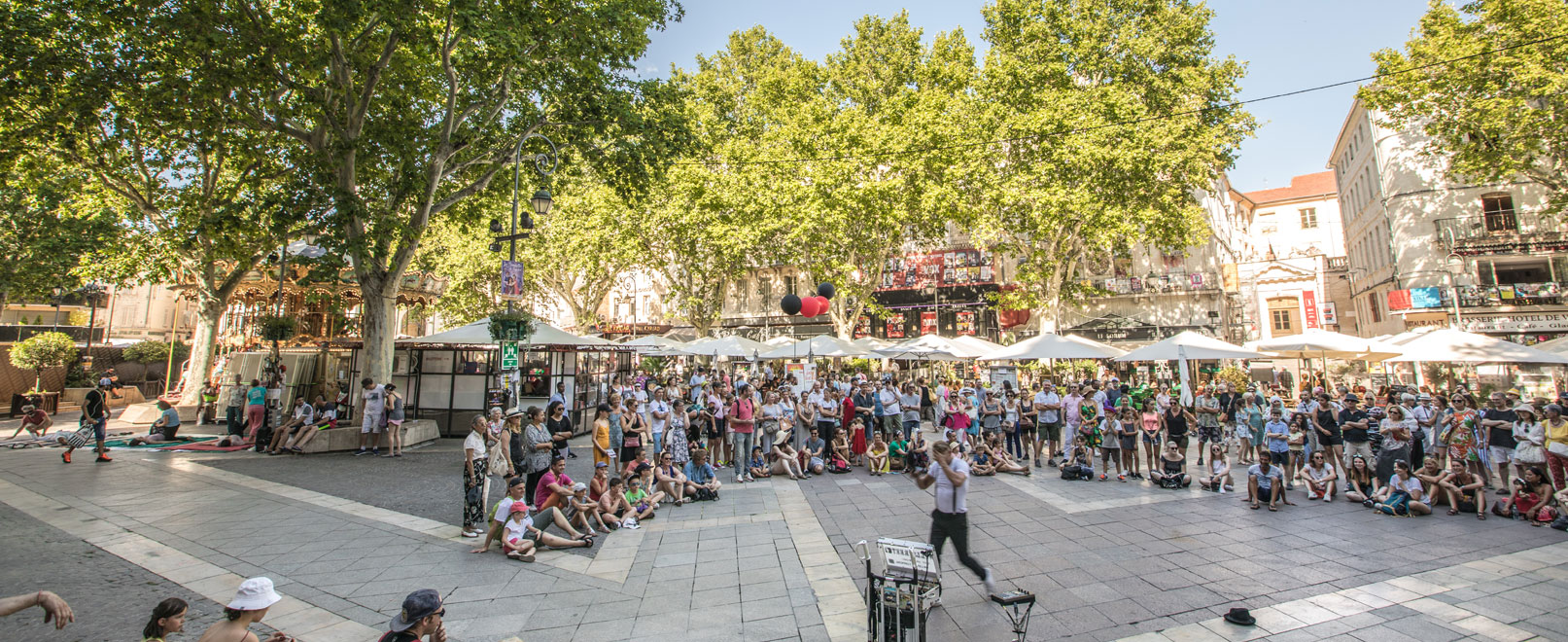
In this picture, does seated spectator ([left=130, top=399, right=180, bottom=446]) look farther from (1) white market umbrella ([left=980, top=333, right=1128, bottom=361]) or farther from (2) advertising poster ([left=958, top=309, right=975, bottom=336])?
(2) advertising poster ([left=958, top=309, right=975, bottom=336])

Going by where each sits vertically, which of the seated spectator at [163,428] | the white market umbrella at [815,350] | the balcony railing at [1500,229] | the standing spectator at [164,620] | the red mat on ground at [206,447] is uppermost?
the balcony railing at [1500,229]

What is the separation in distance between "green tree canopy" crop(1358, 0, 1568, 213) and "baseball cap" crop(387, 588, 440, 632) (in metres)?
25.5

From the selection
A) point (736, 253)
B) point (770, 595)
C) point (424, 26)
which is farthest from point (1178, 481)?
point (736, 253)

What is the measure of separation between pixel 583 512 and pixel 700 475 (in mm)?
Answer: 2642

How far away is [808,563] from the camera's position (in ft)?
21.7


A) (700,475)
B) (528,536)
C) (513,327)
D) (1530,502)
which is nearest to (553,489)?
(528,536)

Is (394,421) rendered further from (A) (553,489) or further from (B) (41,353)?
(B) (41,353)

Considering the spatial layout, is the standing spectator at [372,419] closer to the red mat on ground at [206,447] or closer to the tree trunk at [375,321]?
the tree trunk at [375,321]

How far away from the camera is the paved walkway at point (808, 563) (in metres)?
5.12

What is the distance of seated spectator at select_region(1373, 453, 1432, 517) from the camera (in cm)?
855

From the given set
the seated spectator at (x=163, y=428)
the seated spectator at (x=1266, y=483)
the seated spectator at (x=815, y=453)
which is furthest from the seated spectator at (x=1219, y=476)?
the seated spectator at (x=163, y=428)

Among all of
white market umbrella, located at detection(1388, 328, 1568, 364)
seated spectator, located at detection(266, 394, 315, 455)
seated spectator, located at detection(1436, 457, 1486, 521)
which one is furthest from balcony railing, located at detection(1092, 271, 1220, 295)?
seated spectator, located at detection(266, 394, 315, 455)

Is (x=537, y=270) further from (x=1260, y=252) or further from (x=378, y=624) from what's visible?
(x=1260, y=252)

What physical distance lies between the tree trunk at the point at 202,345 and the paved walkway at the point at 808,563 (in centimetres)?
1037
